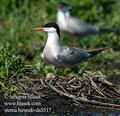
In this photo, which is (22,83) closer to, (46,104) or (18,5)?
(46,104)

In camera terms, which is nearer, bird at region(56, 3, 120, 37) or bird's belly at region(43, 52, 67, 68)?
bird's belly at region(43, 52, 67, 68)

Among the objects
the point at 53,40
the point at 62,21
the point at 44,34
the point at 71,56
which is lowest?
the point at 44,34

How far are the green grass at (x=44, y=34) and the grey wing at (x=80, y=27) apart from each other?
363 millimetres

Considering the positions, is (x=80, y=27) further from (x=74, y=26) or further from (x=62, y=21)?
(x=62, y=21)

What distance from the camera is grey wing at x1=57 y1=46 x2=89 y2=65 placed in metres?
9.57

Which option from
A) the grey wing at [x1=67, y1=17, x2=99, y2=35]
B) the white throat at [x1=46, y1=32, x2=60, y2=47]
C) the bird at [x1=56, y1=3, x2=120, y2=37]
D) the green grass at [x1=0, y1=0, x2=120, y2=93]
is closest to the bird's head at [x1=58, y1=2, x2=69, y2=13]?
the bird at [x1=56, y1=3, x2=120, y2=37]

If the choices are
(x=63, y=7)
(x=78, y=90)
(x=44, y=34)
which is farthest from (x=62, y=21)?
(x=78, y=90)

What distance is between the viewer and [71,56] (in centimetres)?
965

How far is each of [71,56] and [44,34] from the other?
3.37 meters

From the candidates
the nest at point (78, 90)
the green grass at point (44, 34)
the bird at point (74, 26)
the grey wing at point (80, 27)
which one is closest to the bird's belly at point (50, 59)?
the green grass at point (44, 34)

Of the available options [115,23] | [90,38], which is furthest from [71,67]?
[115,23]

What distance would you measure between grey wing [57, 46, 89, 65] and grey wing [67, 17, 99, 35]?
1830 millimetres

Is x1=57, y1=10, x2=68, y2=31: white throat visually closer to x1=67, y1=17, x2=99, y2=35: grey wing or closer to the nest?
x1=67, y1=17, x2=99, y2=35: grey wing

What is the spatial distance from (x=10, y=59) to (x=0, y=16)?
490 cm
